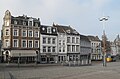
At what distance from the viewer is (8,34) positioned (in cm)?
5800

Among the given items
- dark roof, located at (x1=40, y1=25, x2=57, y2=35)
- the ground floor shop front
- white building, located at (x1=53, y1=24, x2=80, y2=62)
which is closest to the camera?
the ground floor shop front

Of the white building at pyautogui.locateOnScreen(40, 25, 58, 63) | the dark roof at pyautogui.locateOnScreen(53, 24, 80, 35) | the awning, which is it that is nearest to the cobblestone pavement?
the awning

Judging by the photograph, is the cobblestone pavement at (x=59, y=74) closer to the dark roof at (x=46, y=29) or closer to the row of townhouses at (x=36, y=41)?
the row of townhouses at (x=36, y=41)

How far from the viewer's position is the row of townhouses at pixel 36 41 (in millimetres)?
57781

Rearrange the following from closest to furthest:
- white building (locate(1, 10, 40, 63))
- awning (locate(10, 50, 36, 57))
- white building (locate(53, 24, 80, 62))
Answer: awning (locate(10, 50, 36, 57)) → white building (locate(1, 10, 40, 63)) → white building (locate(53, 24, 80, 62))

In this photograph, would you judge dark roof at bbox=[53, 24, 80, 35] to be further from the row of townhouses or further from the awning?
the awning

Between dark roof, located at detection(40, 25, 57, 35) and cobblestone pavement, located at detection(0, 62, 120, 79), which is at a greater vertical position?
dark roof, located at detection(40, 25, 57, 35)

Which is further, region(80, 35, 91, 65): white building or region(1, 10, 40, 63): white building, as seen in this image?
region(80, 35, 91, 65): white building

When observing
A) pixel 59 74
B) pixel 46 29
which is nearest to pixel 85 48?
pixel 46 29

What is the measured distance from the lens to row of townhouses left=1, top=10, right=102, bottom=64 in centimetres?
5778

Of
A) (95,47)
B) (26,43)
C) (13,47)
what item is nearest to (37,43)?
(26,43)

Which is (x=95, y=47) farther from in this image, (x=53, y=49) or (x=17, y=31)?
(x=17, y=31)

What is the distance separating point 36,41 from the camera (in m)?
62.2

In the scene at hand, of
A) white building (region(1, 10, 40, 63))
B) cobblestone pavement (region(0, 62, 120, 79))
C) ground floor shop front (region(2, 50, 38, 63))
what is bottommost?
cobblestone pavement (region(0, 62, 120, 79))
